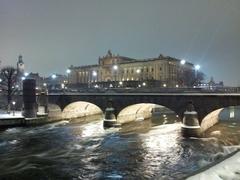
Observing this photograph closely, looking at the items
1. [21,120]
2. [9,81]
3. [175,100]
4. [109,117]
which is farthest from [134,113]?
[9,81]

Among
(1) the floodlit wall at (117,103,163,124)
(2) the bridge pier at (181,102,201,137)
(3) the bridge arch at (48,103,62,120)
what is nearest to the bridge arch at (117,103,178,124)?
(1) the floodlit wall at (117,103,163,124)

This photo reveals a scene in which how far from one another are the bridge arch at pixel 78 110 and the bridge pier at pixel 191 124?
30937 millimetres

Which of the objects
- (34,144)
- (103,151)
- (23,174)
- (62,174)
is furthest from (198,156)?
(34,144)

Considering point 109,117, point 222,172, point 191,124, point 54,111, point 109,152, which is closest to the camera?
point 222,172

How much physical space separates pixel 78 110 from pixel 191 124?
37.5 m

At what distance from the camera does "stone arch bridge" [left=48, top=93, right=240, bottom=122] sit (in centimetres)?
4481

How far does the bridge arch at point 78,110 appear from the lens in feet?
228

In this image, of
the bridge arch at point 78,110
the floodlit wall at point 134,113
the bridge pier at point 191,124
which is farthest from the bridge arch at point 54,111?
the bridge pier at point 191,124

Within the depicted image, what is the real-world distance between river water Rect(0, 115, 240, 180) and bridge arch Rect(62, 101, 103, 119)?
57.5ft

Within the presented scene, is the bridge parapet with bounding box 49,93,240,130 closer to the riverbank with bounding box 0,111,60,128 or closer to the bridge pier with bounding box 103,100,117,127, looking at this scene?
the bridge pier with bounding box 103,100,117,127

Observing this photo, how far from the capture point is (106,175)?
84.6 feet

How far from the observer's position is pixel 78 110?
244ft

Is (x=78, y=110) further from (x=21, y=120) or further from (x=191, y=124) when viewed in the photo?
(x=191, y=124)

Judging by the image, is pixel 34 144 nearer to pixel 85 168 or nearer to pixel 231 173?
pixel 85 168
